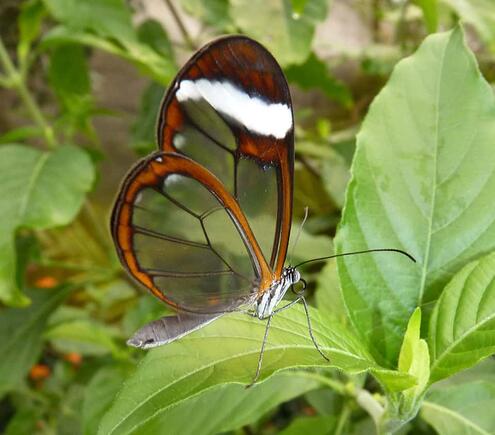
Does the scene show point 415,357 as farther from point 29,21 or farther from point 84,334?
point 29,21

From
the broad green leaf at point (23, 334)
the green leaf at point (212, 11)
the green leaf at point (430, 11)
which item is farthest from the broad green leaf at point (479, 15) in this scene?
the broad green leaf at point (23, 334)

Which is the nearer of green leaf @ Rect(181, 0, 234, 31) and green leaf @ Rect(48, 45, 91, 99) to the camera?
green leaf @ Rect(181, 0, 234, 31)

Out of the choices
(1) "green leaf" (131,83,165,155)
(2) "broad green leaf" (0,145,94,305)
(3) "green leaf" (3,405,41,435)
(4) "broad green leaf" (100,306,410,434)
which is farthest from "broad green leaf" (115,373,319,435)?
(3) "green leaf" (3,405,41,435)

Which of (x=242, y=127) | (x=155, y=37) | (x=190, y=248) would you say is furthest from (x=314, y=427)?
(x=155, y=37)

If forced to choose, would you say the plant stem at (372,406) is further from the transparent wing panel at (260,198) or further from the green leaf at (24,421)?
the green leaf at (24,421)

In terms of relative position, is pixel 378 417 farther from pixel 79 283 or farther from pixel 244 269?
pixel 79 283

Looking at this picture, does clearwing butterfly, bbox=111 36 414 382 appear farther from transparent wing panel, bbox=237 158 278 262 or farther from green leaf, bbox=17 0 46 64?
green leaf, bbox=17 0 46 64

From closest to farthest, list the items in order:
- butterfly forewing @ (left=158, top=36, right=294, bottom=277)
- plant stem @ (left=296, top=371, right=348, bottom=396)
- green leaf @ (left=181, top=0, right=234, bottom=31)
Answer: butterfly forewing @ (left=158, top=36, right=294, bottom=277) < plant stem @ (left=296, top=371, right=348, bottom=396) < green leaf @ (left=181, top=0, right=234, bottom=31)

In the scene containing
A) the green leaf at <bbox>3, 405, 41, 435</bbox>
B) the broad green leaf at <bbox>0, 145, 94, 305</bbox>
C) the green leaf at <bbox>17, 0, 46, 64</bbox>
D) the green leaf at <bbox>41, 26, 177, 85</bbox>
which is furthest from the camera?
the green leaf at <bbox>3, 405, 41, 435</bbox>
